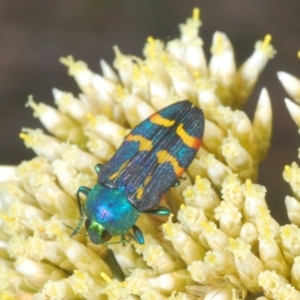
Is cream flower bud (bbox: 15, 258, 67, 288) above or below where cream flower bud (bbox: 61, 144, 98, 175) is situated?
below

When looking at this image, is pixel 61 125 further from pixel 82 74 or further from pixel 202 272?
pixel 202 272

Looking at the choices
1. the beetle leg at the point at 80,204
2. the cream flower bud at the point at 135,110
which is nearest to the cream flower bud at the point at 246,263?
the beetle leg at the point at 80,204

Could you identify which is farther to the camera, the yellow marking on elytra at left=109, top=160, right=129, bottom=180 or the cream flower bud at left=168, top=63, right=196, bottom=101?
the cream flower bud at left=168, top=63, right=196, bottom=101

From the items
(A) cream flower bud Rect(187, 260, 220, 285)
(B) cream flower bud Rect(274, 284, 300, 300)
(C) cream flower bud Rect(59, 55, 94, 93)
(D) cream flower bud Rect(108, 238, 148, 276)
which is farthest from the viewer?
(C) cream flower bud Rect(59, 55, 94, 93)

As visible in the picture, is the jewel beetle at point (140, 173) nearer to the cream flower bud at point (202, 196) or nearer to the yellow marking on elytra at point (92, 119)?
the cream flower bud at point (202, 196)

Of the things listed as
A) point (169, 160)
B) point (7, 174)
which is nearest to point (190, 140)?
point (169, 160)

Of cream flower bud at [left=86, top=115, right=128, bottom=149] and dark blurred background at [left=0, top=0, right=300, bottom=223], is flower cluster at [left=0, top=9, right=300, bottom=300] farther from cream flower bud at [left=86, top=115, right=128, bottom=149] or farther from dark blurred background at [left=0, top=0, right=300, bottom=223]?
dark blurred background at [left=0, top=0, right=300, bottom=223]

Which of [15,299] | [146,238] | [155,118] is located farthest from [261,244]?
[15,299]

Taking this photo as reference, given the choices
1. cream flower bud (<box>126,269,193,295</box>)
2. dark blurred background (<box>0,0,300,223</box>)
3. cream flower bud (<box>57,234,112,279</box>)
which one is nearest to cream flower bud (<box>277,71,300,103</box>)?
cream flower bud (<box>126,269,193,295</box>)
